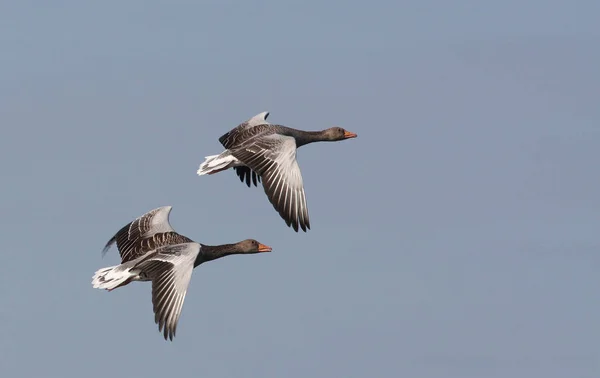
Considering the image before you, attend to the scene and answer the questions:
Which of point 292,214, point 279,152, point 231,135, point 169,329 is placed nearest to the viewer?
point 169,329

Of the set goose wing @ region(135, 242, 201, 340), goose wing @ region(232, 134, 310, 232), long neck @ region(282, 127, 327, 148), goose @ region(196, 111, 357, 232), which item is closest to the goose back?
goose wing @ region(135, 242, 201, 340)

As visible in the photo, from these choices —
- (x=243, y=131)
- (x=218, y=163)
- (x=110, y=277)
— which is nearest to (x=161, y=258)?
(x=110, y=277)

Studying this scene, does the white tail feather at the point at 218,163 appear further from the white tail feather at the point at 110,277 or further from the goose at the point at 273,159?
the white tail feather at the point at 110,277

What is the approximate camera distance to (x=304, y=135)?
55000 millimetres

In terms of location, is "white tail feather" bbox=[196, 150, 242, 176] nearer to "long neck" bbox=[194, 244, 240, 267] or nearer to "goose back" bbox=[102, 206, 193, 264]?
"goose back" bbox=[102, 206, 193, 264]

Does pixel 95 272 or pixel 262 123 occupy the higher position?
pixel 262 123

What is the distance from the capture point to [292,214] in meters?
46.5

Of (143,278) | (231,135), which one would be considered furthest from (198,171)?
(143,278)

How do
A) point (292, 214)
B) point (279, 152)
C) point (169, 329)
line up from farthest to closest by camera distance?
point (279, 152) < point (292, 214) < point (169, 329)

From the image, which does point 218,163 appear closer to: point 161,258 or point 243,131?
point 243,131

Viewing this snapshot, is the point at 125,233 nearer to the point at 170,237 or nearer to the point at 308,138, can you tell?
the point at 170,237

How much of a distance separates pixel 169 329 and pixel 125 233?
8.55 meters

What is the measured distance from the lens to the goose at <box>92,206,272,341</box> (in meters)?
43.5

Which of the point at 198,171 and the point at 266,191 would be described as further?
the point at 198,171
